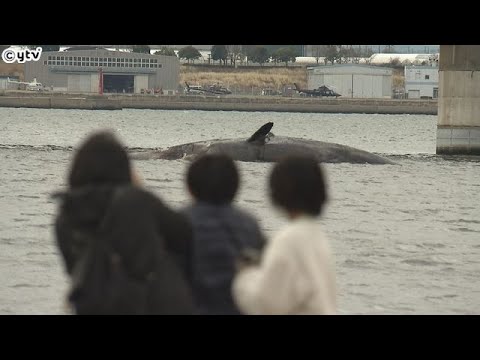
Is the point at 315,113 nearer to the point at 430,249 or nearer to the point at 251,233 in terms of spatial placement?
the point at 430,249

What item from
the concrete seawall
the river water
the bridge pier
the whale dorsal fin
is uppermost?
the bridge pier

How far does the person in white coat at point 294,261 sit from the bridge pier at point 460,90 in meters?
61.4

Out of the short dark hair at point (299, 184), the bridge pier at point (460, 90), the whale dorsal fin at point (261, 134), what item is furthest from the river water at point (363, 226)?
the bridge pier at point (460, 90)

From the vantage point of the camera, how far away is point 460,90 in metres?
68.3

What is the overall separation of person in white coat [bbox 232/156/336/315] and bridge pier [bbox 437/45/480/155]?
61.4 metres

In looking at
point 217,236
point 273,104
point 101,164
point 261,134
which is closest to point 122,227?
point 101,164

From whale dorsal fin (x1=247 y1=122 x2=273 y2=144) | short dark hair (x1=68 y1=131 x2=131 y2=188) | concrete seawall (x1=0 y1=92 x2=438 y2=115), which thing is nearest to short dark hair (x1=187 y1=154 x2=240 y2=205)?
short dark hair (x1=68 y1=131 x2=131 y2=188)

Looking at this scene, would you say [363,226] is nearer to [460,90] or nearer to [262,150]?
[262,150]

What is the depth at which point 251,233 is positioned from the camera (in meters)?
7.81

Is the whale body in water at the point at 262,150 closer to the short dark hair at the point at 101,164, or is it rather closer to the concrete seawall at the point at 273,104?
the short dark hair at the point at 101,164

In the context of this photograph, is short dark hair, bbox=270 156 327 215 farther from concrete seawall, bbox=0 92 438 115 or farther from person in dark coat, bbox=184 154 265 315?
concrete seawall, bbox=0 92 438 115

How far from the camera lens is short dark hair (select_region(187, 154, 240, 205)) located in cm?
794

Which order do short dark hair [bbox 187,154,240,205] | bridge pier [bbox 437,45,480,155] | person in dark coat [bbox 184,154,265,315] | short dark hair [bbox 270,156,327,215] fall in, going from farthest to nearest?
bridge pier [bbox 437,45,480,155]
short dark hair [bbox 187,154,240,205]
person in dark coat [bbox 184,154,265,315]
short dark hair [bbox 270,156,327,215]

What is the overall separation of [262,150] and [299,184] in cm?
4846
